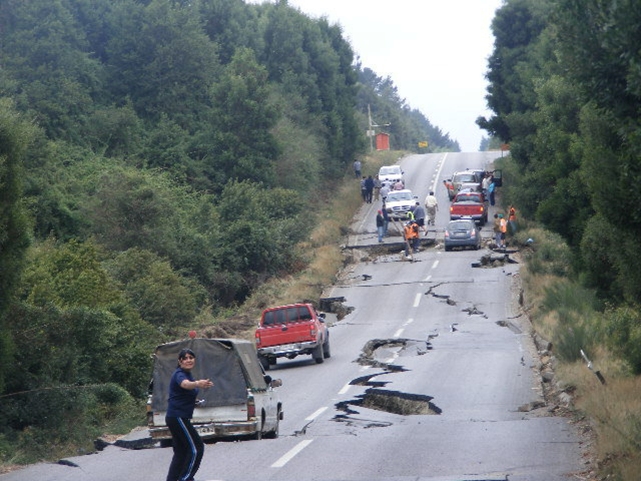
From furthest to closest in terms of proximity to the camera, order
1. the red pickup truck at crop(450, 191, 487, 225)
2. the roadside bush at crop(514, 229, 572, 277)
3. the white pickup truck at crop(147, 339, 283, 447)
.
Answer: the red pickup truck at crop(450, 191, 487, 225) → the roadside bush at crop(514, 229, 572, 277) → the white pickup truck at crop(147, 339, 283, 447)

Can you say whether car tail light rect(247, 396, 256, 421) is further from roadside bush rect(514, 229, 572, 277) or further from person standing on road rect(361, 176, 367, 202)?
person standing on road rect(361, 176, 367, 202)

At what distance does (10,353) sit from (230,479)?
6.39 metres

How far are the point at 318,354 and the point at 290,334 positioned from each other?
41.7 inches

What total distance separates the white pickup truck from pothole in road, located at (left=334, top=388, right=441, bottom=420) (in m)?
4.50

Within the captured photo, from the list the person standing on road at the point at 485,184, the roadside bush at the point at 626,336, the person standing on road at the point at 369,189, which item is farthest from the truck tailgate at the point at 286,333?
the person standing on road at the point at 369,189

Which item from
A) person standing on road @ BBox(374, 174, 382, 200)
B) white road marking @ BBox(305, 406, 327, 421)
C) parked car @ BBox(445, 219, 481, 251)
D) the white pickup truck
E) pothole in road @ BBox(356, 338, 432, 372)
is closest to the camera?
the white pickup truck

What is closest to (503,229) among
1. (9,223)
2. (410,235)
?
(410,235)

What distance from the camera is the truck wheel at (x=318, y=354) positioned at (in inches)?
1150

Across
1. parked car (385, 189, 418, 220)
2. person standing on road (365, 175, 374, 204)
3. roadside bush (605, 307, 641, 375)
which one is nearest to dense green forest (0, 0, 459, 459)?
person standing on road (365, 175, 374, 204)

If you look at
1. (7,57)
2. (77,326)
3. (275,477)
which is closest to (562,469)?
(275,477)

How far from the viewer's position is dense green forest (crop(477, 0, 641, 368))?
36.1 feet

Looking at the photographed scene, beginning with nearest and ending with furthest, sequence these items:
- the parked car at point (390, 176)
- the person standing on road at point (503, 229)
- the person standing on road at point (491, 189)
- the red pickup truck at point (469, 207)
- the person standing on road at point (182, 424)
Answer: the person standing on road at point (182, 424) < the person standing on road at point (503, 229) < the red pickup truck at point (469, 207) < the person standing on road at point (491, 189) < the parked car at point (390, 176)

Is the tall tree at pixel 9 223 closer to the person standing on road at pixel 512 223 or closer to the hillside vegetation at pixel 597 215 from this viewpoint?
the hillside vegetation at pixel 597 215

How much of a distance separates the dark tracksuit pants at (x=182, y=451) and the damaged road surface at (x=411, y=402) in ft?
4.70
